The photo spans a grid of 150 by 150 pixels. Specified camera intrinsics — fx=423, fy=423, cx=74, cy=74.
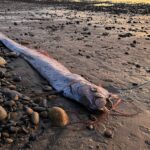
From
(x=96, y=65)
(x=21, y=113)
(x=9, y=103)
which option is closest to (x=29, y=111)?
(x=21, y=113)

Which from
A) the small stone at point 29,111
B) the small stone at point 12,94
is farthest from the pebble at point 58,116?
the small stone at point 12,94

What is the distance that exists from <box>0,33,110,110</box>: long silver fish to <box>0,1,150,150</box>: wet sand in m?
0.16

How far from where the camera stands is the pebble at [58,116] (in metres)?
6.59

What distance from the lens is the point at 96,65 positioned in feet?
33.8

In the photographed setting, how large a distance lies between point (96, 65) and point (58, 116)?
3.84 meters

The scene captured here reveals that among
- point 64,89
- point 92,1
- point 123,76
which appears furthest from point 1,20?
point 92,1

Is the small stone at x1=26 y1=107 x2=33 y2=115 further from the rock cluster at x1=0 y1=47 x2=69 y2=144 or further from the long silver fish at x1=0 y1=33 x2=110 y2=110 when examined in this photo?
the long silver fish at x1=0 y1=33 x2=110 y2=110

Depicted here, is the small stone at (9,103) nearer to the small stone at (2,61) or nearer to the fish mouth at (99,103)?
the fish mouth at (99,103)

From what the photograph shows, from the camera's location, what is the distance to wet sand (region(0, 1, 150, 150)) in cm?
634

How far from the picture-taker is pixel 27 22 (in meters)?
18.8

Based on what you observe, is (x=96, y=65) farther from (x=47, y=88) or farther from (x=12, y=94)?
(x=12, y=94)

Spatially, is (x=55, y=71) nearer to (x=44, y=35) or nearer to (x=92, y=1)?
(x=44, y=35)

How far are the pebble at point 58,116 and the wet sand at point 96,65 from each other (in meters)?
0.12

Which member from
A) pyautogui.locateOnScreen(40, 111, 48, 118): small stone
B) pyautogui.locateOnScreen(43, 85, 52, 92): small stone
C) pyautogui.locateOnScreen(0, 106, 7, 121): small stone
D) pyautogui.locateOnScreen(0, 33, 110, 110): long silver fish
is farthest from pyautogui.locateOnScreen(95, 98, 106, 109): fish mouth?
pyautogui.locateOnScreen(0, 106, 7, 121): small stone
